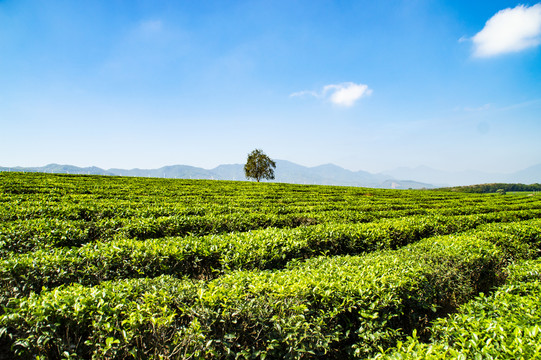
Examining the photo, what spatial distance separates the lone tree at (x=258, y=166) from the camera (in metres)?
70.0

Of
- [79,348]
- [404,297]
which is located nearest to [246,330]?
[79,348]

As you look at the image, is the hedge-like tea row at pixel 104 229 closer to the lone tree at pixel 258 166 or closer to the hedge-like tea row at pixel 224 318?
the hedge-like tea row at pixel 224 318

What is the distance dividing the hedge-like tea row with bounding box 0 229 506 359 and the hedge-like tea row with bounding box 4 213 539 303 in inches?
45.7

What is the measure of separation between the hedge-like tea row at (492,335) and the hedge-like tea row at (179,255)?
3.70 m

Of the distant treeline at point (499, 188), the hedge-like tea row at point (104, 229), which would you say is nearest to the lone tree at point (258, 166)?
the hedge-like tea row at point (104, 229)

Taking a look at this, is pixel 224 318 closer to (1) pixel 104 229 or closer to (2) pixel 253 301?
(2) pixel 253 301

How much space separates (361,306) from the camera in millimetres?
4195

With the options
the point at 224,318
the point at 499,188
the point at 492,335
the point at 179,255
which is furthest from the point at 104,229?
the point at 499,188

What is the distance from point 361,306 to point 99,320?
3841 mm

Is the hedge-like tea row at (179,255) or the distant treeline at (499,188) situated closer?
the hedge-like tea row at (179,255)

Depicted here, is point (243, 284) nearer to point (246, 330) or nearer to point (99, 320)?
point (246, 330)

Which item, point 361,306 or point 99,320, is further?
point 361,306

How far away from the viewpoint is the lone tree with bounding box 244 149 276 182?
70.0m

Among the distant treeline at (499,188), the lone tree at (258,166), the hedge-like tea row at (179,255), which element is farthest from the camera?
the distant treeline at (499,188)
